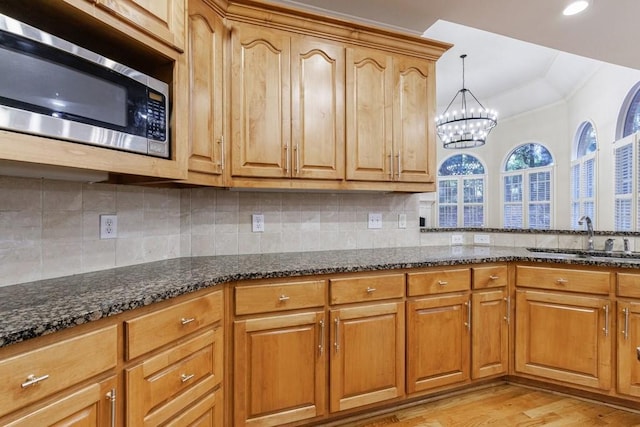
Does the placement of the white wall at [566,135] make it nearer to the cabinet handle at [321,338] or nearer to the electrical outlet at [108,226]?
the cabinet handle at [321,338]

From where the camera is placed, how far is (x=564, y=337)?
211cm

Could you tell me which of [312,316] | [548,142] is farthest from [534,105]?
[312,316]

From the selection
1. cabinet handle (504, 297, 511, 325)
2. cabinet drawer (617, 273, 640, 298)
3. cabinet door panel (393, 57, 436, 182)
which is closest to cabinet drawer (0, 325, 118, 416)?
cabinet door panel (393, 57, 436, 182)

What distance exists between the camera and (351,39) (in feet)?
7.04

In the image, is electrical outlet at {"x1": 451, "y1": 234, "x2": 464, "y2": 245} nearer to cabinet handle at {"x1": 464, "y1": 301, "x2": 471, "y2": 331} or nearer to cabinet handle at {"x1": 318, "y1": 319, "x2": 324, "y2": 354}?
cabinet handle at {"x1": 464, "y1": 301, "x2": 471, "y2": 331}

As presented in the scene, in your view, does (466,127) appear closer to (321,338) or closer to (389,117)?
(389,117)

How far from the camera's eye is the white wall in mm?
4566

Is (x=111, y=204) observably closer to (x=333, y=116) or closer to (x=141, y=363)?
(x=141, y=363)

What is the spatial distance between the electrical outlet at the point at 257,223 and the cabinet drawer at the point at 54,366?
1.24 m

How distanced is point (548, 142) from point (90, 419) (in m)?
7.87

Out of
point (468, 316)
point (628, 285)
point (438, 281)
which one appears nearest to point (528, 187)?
point (628, 285)

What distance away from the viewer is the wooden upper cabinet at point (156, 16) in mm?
1198

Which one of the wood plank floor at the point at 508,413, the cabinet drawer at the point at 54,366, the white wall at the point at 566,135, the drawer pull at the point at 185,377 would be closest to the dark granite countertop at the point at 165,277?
the cabinet drawer at the point at 54,366

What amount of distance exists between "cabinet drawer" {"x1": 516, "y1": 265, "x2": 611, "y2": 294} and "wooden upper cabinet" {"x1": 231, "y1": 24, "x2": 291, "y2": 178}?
1670 mm
